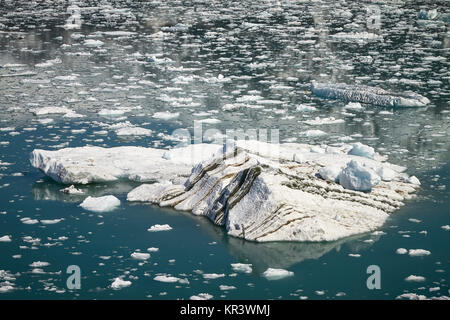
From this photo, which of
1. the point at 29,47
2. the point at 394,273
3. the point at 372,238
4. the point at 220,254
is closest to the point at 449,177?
the point at 372,238

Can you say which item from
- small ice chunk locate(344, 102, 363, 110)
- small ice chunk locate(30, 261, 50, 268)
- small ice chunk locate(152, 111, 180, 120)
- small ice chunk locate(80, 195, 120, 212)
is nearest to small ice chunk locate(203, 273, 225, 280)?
small ice chunk locate(30, 261, 50, 268)

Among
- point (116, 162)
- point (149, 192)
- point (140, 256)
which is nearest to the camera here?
point (140, 256)

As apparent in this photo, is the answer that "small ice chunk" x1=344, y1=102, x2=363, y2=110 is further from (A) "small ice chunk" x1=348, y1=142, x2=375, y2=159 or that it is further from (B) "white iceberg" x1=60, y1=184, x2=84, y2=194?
(B) "white iceberg" x1=60, y1=184, x2=84, y2=194

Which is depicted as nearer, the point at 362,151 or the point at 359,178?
the point at 359,178

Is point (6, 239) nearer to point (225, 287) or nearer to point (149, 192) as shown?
point (149, 192)

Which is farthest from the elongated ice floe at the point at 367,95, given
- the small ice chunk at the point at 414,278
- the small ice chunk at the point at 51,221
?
the small ice chunk at the point at 51,221

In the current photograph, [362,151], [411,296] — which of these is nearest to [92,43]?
[362,151]
